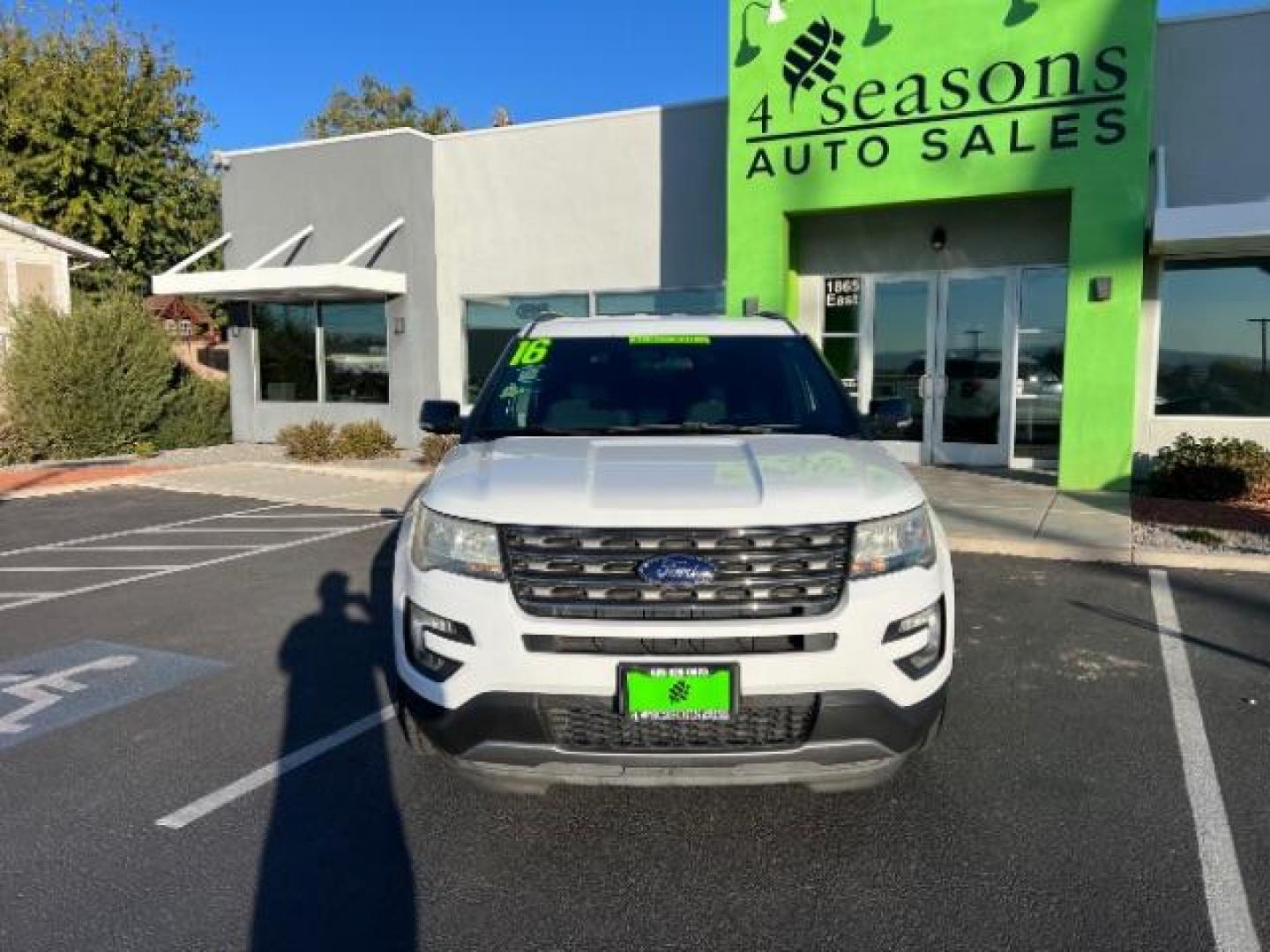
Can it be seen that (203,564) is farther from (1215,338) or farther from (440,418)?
(1215,338)

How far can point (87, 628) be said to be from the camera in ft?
20.0

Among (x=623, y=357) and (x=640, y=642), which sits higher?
(x=623, y=357)

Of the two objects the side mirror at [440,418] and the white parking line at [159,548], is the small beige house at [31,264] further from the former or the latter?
the side mirror at [440,418]

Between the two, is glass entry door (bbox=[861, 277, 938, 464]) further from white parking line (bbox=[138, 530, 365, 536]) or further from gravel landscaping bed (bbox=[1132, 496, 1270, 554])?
white parking line (bbox=[138, 530, 365, 536])

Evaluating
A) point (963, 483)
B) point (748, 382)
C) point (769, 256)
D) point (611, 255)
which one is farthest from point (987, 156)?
point (748, 382)

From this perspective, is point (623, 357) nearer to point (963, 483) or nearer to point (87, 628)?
point (87, 628)

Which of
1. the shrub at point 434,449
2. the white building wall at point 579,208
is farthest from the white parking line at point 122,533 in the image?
the white building wall at point 579,208

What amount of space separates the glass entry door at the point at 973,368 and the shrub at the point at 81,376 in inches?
511

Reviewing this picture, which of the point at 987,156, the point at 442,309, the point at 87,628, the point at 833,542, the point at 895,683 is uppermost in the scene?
the point at 987,156

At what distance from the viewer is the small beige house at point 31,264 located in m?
17.4

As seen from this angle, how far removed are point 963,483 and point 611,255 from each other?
21.3ft

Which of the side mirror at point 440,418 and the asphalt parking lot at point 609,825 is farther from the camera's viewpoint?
the side mirror at point 440,418

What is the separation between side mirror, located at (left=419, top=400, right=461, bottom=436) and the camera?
4.71 m

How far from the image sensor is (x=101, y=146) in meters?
22.8
